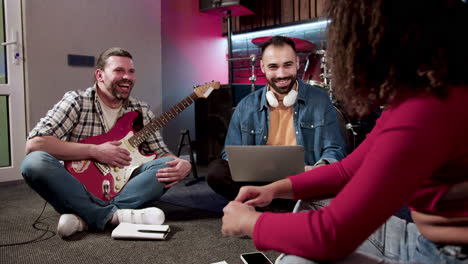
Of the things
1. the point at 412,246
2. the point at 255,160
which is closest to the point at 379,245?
the point at 412,246

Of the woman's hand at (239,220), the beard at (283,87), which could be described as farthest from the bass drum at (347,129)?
the woman's hand at (239,220)

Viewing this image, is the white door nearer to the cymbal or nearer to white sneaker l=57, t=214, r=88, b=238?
white sneaker l=57, t=214, r=88, b=238

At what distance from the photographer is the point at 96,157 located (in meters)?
1.89

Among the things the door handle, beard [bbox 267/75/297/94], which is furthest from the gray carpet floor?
the door handle

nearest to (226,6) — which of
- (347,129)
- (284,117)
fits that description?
(347,129)

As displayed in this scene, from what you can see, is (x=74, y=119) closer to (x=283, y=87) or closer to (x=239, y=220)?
(x=283, y=87)

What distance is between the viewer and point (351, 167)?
0.91 metres

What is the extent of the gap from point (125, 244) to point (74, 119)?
81 cm

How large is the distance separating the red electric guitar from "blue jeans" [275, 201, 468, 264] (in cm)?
144

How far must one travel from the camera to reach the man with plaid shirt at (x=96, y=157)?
179cm

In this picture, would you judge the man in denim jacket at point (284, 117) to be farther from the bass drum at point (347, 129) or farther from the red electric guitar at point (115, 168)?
the bass drum at point (347, 129)

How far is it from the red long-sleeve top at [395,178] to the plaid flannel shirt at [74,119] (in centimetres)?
170

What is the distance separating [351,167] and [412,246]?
0.75 ft

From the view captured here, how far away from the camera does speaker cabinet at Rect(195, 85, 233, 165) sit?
3.79 meters
